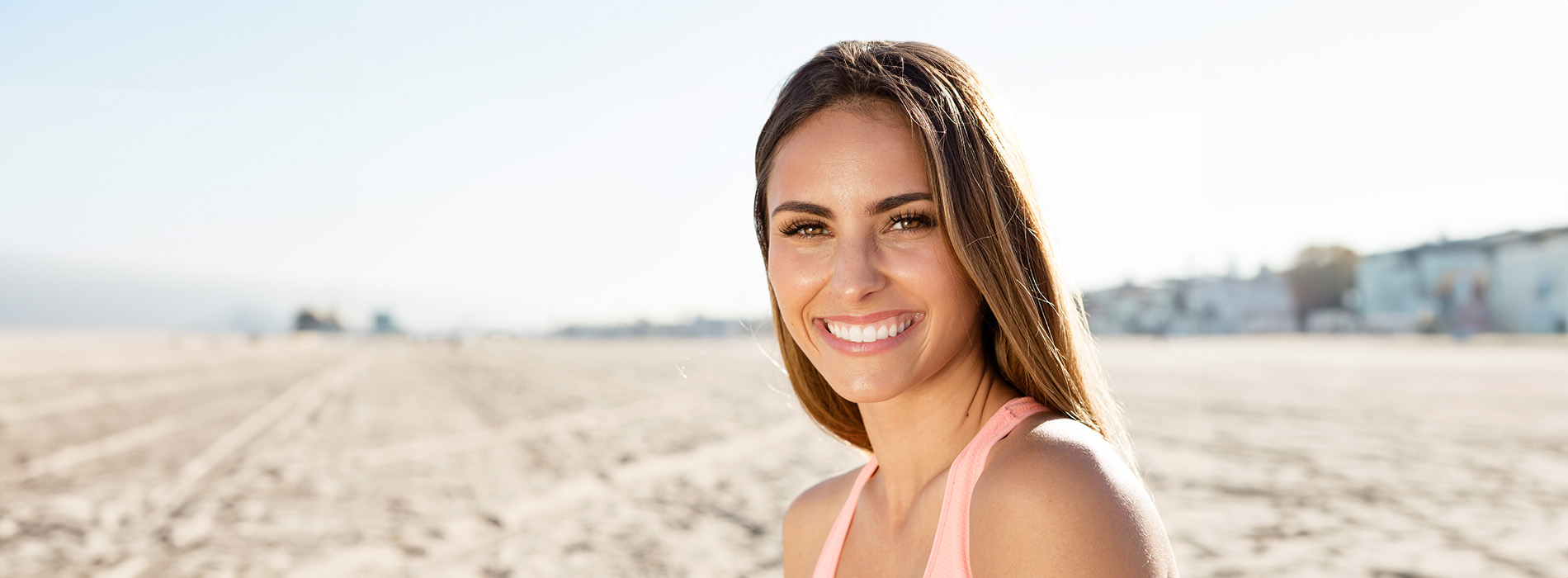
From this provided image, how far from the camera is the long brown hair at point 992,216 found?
1377 millimetres

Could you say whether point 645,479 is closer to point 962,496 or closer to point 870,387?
point 870,387

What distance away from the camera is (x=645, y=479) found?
740cm

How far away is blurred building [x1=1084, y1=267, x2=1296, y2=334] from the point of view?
4150cm

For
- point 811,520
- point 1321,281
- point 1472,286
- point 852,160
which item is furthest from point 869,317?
point 1321,281

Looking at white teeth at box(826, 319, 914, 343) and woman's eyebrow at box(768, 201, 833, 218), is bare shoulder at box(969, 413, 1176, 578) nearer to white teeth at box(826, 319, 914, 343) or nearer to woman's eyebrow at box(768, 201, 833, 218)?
white teeth at box(826, 319, 914, 343)

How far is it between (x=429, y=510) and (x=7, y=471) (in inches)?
223

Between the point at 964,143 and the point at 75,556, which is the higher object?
the point at 964,143

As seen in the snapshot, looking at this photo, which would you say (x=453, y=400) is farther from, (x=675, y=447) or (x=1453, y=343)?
(x=1453, y=343)

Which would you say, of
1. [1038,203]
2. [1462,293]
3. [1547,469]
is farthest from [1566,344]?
[1038,203]

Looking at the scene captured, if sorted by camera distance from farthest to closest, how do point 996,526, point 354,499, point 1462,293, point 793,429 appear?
1. point 1462,293
2. point 793,429
3. point 354,499
4. point 996,526

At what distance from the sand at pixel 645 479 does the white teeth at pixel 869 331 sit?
0.79m

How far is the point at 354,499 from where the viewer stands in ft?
22.5

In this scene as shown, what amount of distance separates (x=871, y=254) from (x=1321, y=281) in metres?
48.4

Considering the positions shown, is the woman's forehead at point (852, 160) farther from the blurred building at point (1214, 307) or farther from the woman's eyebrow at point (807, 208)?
the blurred building at point (1214, 307)
